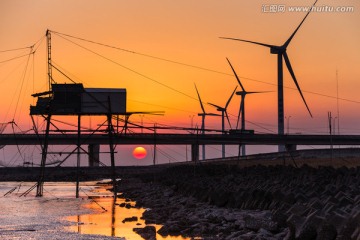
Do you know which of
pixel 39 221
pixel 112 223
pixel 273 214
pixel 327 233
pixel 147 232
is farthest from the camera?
pixel 39 221

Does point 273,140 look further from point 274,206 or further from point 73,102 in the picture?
point 274,206

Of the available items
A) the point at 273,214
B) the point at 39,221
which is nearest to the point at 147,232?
the point at 273,214

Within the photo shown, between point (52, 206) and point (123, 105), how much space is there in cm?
1896

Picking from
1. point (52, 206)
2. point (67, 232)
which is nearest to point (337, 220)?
point (67, 232)

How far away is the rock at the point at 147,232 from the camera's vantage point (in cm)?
2695

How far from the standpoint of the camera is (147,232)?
93.1 feet

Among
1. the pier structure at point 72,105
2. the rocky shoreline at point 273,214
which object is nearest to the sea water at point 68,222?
the rocky shoreline at point 273,214

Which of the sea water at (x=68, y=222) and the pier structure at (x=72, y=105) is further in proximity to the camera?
the pier structure at (x=72, y=105)

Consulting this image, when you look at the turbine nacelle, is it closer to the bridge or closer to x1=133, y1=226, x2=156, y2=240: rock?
the bridge

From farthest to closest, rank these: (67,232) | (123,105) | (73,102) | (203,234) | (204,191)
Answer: (123,105), (73,102), (204,191), (67,232), (203,234)

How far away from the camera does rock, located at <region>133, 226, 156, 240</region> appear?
1061 inches

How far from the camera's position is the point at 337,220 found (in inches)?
722

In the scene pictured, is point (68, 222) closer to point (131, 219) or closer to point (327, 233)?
point (131, 219)

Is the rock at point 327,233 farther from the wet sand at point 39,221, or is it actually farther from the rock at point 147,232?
the wet sand at point 39,221
